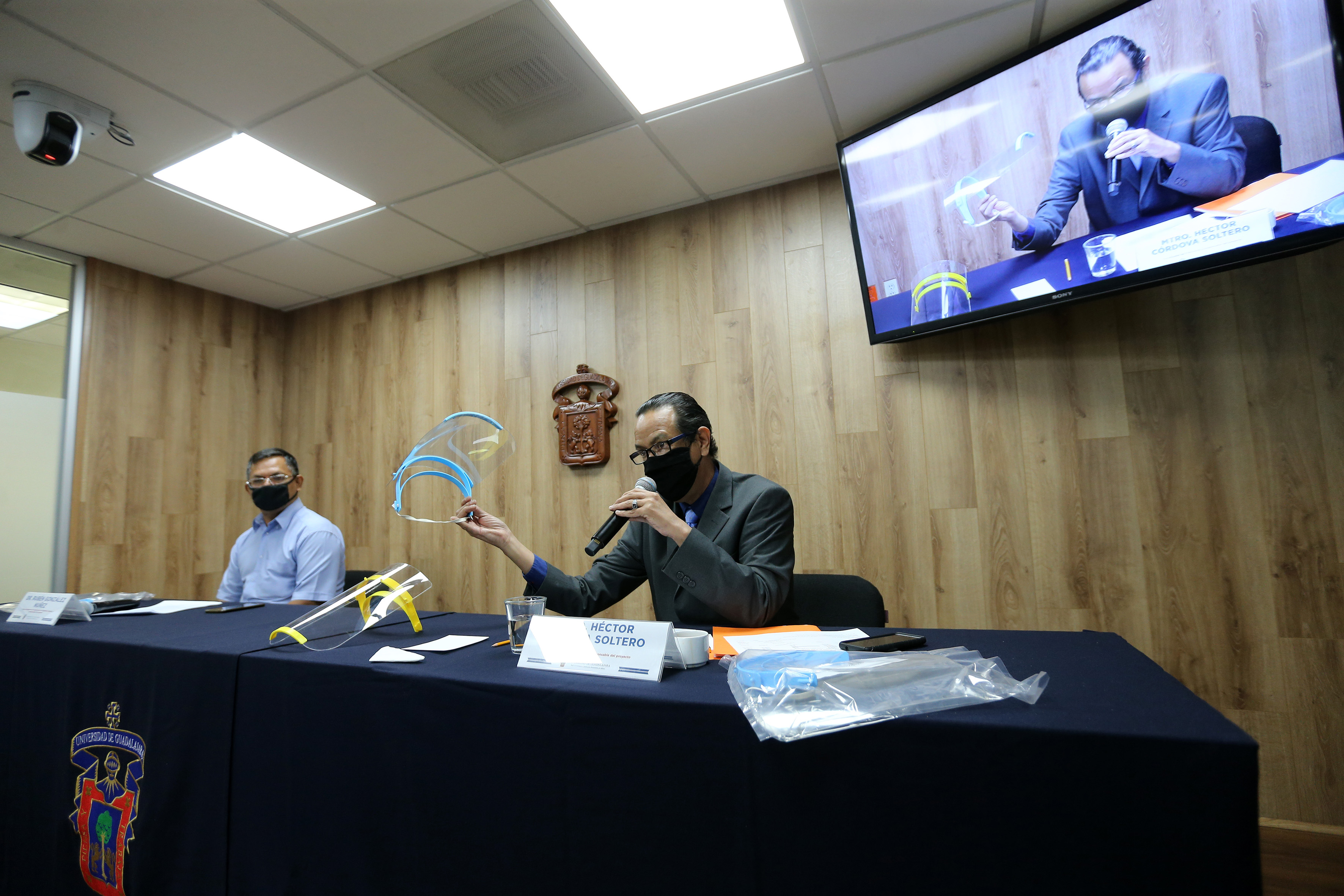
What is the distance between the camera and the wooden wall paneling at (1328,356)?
198 centimetres

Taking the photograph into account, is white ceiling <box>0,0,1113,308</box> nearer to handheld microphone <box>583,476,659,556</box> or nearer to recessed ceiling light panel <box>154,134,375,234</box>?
recessed ceiling light panel <box>154,134,375,234</box>

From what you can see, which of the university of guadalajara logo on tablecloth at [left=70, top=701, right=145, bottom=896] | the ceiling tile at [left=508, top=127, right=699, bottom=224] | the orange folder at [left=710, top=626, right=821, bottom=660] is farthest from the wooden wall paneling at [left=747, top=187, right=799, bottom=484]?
the university of guadalajara logo on tablecloth at [left=70, top=701, right=145, bottom=896]

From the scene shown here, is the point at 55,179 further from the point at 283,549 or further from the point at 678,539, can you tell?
the point at 678,539

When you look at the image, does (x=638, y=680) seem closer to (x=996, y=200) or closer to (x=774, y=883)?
(x=774, y=883)

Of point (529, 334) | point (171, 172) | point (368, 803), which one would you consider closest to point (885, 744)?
point (368, 803)

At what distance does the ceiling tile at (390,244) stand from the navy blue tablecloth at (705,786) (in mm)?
2662

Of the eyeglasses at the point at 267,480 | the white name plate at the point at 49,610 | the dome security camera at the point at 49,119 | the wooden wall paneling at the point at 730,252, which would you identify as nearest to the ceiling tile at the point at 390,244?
the dome security camera at the point at 49,119

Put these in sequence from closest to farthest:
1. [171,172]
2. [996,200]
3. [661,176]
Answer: [996,200] → [171,172] → [661,176]

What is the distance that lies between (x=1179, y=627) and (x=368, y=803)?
255 cm

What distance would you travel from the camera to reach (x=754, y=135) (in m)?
2.55

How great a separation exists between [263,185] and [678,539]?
2.76m

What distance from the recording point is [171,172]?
2664 mm

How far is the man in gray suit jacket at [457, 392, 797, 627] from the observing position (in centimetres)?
141

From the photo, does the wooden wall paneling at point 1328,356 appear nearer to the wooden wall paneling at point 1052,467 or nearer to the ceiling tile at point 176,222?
the wooden wall paneling at point 1052,467
